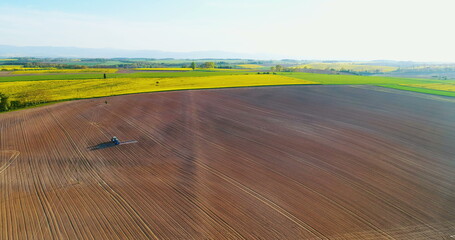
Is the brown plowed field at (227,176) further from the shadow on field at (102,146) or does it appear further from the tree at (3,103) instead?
the tree at (3,103)

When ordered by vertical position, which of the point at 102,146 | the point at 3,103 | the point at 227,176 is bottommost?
the point at 227,176

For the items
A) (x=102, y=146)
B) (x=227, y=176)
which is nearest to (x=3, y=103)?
(x=102, y=146)

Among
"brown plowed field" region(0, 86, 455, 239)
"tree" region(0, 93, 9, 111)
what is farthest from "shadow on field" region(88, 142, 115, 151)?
"tree" region(0, 93, 9, 111)

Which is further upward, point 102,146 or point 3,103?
point 3,103

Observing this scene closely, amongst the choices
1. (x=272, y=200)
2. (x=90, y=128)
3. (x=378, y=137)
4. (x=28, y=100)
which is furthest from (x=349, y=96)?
(x=28, y=100)

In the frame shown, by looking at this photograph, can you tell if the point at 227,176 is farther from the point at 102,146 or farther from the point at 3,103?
the point at 3,103

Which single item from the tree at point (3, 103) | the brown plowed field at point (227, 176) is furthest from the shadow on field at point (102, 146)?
the tree at point (3, 103)

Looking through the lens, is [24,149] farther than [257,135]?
No

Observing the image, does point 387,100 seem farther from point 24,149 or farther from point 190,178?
point 24,149
